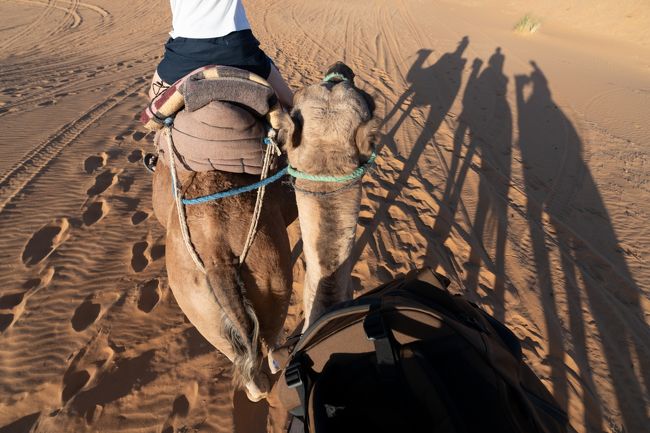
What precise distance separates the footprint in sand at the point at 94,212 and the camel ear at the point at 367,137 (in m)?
4.17

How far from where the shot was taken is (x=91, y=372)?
109 inches

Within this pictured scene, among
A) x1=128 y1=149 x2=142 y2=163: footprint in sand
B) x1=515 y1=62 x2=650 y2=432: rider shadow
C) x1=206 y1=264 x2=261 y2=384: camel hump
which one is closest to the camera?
x1=206 y1=264 x2=261 y2=384: camel hump

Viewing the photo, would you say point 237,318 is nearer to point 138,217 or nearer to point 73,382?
point 73,382

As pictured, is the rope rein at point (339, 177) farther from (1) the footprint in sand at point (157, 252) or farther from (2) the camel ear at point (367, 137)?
(1) the footprint in sand at point (157, 252)

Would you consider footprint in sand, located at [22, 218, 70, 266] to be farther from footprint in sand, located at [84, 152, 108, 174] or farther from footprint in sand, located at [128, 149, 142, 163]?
footprint in sand, located at [128, 149, 142, 163]

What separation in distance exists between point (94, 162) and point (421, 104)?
663 centimetres

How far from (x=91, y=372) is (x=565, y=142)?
8.36m

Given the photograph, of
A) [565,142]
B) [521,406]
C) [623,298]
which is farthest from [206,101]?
[565,142]

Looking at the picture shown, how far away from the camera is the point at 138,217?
14.1ft

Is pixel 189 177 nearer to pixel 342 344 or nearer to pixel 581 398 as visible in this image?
pixel 342 344

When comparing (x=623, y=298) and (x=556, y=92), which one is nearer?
(x=623, y=298)

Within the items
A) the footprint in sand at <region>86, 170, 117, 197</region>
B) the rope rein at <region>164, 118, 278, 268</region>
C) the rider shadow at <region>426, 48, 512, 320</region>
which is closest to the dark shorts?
the rope rein at <region>164, 118, 278, 268</region>

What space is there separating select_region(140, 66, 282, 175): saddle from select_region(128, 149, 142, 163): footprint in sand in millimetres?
4059

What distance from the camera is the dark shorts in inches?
83.1
